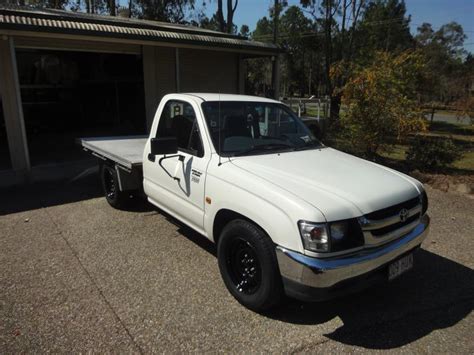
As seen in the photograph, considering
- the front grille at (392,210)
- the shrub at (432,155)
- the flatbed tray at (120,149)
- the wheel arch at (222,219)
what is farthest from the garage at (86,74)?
the front grille at (392,210)

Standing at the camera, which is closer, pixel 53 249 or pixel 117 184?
pixel 53 249

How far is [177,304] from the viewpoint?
3.38 meters

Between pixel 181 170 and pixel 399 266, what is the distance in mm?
2331

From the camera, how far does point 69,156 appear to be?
32.2ft

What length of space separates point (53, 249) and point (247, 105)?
294 cm

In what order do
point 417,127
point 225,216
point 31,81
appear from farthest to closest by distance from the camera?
1. point 31,81
2. point 417,127
3. point 225,216

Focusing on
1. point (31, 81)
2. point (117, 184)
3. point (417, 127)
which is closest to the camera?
point (117, 184)

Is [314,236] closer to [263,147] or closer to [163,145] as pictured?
[263,147]

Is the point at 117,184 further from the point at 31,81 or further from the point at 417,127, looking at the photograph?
the point at 31,81

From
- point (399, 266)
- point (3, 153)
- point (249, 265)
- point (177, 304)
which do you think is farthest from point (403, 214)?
point (3, 153)

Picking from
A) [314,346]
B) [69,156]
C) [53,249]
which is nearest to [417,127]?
[314,346]

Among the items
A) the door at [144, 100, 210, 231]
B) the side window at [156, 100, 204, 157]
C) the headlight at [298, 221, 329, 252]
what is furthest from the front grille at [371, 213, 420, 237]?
the side window at [156, 100, 204, 157]

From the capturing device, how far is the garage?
763cm

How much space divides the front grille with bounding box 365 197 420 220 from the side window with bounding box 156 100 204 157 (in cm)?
178
